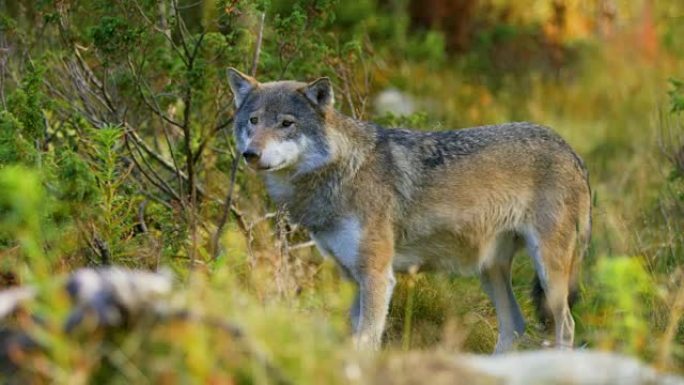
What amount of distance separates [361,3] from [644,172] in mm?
3674

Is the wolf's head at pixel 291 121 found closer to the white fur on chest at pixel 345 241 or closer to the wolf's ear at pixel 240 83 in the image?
the wolf's ear at pixel 240 83

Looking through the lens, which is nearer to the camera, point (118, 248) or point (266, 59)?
point (118, 248)

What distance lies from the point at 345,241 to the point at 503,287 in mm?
1315

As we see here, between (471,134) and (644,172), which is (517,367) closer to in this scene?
(471,134)

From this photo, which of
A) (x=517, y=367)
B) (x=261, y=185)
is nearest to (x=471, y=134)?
(x=261, y=185)

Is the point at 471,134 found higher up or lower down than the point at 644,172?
higher up

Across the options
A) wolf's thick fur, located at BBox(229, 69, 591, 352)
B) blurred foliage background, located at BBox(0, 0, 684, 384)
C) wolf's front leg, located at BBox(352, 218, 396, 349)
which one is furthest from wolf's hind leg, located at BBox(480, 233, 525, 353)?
wolf's front leg, located at BBox(352, 218, 396, 349)

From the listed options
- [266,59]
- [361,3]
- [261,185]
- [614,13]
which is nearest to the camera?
[266,59]

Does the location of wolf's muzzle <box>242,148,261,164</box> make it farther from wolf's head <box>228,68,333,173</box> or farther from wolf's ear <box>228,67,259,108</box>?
wolf's ear <box>228,67,259,108</box>

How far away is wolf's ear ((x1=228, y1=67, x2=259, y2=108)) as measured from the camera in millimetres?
7293

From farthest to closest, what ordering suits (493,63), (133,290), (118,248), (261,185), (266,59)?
(493,63) → (261,185) → (266,59) → (118,248) → (133,290)

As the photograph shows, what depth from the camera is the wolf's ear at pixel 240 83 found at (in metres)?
7.29

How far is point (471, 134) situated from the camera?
7.54 meters

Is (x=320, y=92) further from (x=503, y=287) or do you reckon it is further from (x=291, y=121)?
(x=503, y=287)
